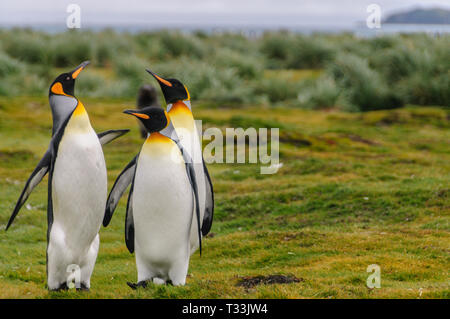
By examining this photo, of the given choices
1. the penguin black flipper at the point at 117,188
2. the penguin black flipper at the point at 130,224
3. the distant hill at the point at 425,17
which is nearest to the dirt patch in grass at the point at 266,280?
the penguin black flipper at the point at 130,224

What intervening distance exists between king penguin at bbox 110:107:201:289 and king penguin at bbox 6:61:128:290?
36cm

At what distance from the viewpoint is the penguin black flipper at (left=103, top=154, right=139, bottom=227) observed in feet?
18.3

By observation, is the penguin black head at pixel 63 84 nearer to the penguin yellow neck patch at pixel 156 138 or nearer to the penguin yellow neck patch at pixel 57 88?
the penguin yellow neck patch at pixel 57 88

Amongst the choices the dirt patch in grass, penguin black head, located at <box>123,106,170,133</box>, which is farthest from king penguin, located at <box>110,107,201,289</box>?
the dirt patch in grass

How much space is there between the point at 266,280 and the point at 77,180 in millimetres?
2041

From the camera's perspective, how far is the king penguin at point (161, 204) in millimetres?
5141

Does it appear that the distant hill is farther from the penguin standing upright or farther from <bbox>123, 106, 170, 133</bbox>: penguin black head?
<bbox>123, 106, 170, 133</bbox>: penguin black head

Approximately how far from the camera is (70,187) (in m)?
5.04

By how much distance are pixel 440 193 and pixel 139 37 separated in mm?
33479

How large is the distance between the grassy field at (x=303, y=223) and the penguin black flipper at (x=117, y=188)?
28.6 inches

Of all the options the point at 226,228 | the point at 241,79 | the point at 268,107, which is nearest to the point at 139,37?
the point at 241,79

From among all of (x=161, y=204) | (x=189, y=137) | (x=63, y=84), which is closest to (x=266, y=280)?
(x=161, y=204)

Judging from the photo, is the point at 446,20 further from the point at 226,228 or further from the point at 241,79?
the point at 226,228

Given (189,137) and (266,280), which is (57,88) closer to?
(189,137)
